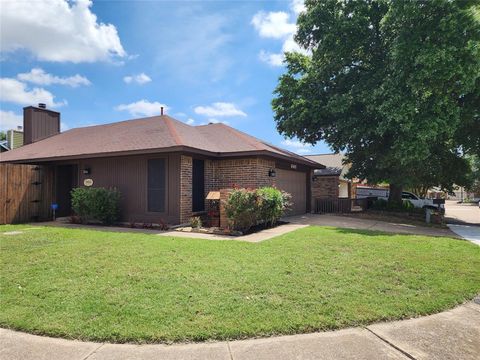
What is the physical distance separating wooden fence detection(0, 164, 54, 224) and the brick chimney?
5657 millimetres

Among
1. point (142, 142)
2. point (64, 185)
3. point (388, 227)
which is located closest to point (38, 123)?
point (64, 185)

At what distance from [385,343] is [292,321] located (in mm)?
962

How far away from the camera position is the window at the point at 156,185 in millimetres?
11289

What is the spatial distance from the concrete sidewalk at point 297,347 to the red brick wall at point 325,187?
55.3ft

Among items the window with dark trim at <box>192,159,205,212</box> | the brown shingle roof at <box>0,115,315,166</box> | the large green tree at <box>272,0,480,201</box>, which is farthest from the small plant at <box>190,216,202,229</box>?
the large green tree at <box>272,0,480,201</box>

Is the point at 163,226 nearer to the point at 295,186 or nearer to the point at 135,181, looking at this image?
the point at 135,181

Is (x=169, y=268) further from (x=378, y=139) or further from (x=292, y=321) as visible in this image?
(x=378, y=139)

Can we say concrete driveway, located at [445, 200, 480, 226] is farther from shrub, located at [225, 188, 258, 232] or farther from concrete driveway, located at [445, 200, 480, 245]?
shrub, located at [225, 188, 258, 232]

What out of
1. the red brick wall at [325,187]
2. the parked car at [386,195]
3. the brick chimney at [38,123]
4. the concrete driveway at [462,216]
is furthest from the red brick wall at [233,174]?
the parked car at [386,195]

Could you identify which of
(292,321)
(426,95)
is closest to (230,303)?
(292,321)

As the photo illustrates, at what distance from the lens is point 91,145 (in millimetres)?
13297

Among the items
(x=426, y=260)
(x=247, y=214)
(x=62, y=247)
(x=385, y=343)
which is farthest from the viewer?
(x=247, y=214)

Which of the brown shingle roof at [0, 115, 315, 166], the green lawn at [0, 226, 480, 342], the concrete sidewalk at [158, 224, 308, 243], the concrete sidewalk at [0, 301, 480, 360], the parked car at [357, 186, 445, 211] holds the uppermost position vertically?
the brown shingle roof at [0, 115, 315, 166]

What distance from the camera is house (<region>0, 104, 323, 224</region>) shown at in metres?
11.1
